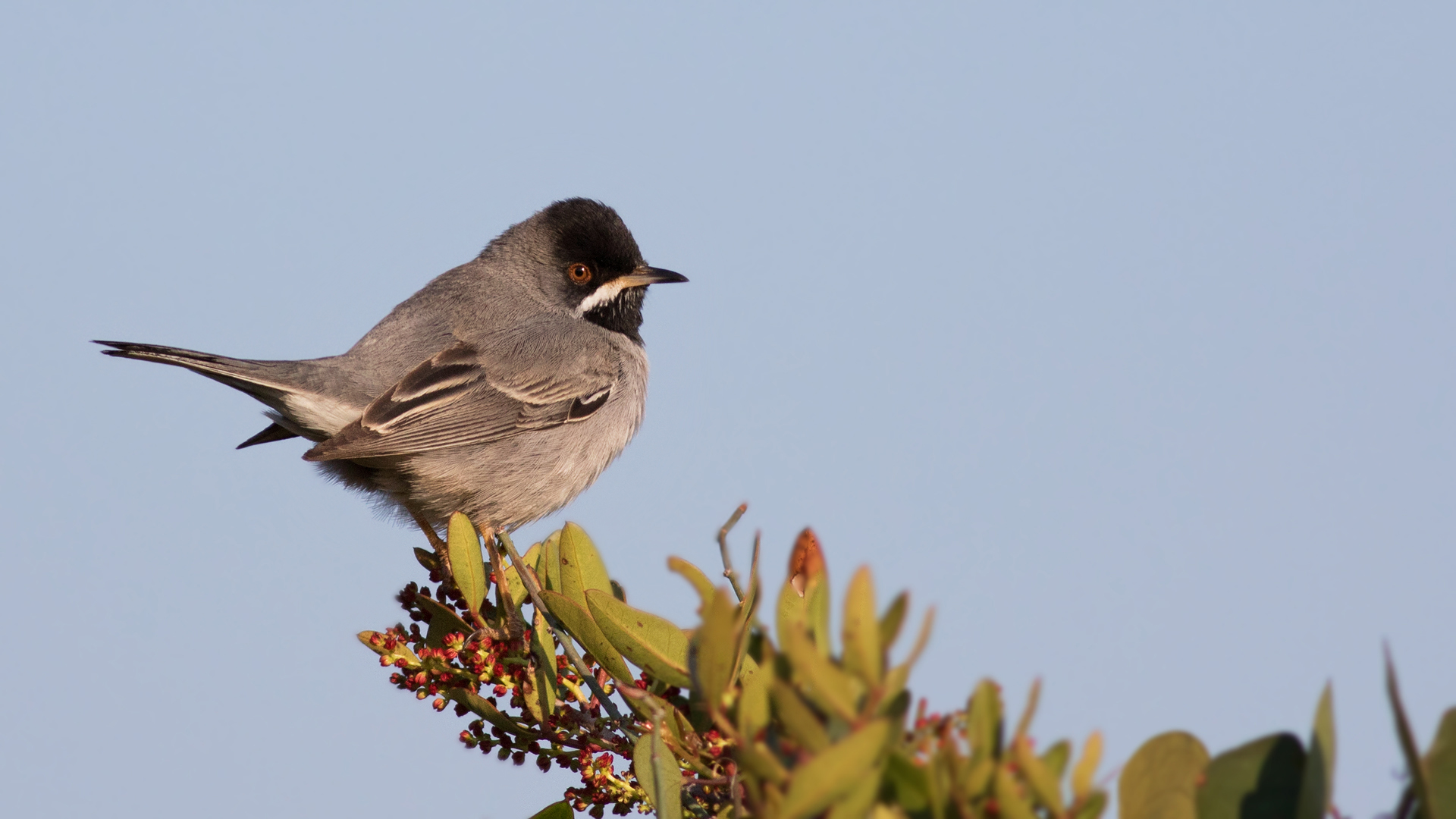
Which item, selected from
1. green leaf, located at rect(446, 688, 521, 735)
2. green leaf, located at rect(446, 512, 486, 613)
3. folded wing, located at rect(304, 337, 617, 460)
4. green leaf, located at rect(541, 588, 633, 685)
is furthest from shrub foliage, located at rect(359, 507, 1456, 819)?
folded wing, located at rect(304, 337, 617, 460)

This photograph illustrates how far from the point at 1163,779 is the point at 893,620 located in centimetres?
59

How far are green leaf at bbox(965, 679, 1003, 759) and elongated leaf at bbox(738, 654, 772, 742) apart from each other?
0.25 m

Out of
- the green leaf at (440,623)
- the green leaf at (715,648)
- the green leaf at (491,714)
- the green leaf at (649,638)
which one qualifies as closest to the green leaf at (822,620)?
the green leaf at (715,648)

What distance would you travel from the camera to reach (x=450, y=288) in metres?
7.31

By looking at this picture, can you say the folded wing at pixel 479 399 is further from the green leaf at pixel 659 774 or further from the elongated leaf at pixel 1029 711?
the elongated leaf at pixel 1029 711

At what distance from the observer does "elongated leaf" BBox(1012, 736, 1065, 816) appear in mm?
1364

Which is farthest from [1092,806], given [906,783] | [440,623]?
[440,623]

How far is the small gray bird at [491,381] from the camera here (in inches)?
241

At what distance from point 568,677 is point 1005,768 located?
2.40 metres

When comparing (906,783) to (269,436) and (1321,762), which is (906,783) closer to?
(1321,762)

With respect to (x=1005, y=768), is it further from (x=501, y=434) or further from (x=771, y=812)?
(x=501, y=434)

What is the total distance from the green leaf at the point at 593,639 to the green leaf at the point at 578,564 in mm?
258

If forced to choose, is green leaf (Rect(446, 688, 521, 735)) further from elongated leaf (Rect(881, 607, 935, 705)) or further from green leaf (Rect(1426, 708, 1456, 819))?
green leaf (Rect(1426, 708, 1456, 819))

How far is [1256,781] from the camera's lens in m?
1.61
